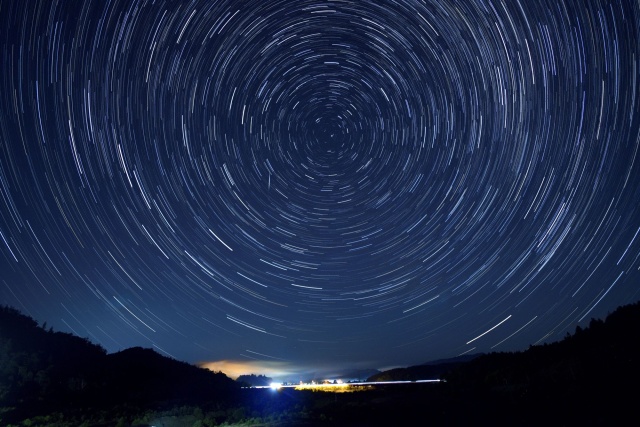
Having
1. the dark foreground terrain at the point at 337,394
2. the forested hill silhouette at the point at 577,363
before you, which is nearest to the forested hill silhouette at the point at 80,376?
the dark foreground terrain at the point at 337,394

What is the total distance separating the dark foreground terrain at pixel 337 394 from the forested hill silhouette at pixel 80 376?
0.30ft

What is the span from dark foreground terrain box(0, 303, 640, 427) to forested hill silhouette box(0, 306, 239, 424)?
9cm

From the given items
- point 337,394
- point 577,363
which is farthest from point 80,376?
point 577,363

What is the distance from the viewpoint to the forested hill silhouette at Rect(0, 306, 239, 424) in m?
27.9

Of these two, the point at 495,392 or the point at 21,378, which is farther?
the point at 21,378

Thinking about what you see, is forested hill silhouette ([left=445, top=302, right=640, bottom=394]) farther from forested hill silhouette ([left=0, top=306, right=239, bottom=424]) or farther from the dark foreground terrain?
forested hill silhouette ([left=0, top=306, right=239, bottom=424])

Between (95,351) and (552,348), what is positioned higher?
(95,351)

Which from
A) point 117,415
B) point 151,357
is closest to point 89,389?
point 117,415

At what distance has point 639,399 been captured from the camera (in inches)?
488

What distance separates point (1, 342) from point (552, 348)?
40.6 metres

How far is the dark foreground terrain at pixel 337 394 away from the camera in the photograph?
1473 cm

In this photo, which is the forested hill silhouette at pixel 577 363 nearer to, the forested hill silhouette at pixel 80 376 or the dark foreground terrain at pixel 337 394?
the dark foreground terrain at pixel 337 394

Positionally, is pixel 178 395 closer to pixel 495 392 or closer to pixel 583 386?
pixel 495 392

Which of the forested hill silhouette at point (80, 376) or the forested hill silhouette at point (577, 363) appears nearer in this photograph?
the forested hill silhouette at point (577, 363)
